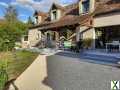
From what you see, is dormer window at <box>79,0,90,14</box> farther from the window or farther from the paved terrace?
the paved terrace

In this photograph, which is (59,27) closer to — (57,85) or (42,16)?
(42,16)

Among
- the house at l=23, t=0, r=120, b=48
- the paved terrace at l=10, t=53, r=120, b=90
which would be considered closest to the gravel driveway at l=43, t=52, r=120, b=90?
the paved terrace at l=10, t=53, r=120, b=90

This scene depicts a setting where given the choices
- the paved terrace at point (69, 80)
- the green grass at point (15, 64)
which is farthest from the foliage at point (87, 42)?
the paved terrace at point (69, 80)

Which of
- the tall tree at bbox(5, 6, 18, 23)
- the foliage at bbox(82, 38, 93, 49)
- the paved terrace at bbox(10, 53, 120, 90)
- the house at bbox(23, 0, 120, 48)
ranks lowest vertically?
the paved terrace at bbox(10, 53, 120, 90)

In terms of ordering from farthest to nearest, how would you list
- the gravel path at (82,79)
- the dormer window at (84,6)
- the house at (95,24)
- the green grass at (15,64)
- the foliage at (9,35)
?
the foliage at (9,35) < the dormer window at (84,6) < the house at (95,24) < the green grass at (15,64) < the gravel path at (82,79)

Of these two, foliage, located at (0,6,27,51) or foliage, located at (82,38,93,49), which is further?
foliage, located at (0,6,27,51)

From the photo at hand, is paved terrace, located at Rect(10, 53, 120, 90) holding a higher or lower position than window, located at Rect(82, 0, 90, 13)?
lower

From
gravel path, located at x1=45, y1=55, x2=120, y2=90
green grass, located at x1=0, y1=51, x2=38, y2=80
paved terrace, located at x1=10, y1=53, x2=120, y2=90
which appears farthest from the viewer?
green grass, located at x1=0, y1=51, x2=38, y2=80

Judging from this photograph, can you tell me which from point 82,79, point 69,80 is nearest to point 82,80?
point 82,79

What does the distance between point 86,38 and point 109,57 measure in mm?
7421

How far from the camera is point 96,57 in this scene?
14711mm

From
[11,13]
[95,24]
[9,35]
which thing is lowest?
[9,35]

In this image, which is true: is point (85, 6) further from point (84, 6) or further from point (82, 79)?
point (82, 79)

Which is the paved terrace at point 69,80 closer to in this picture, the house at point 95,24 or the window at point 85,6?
the house at point 95,24
